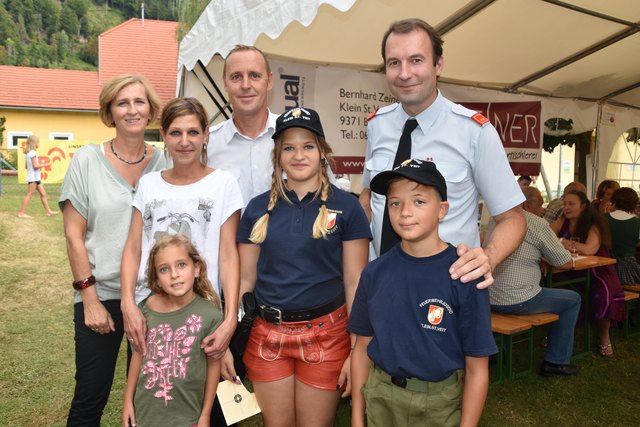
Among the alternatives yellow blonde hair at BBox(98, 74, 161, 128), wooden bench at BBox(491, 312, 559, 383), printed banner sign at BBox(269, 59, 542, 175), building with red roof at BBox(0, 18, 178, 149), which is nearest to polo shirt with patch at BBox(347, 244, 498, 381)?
yellow blonde hair at BBox(98, 74, 161, 128)

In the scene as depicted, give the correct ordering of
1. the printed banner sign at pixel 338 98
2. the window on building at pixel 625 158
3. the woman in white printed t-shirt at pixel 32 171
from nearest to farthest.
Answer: the printed banner sign at pixel 338 98, the window on building at pixel 625 158, the woman in white printed t-shirt at pixel 32 171

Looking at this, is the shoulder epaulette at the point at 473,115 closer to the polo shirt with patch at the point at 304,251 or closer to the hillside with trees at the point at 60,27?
the polo shirt with patch at the point at 304,251

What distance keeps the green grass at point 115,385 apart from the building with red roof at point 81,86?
21.1 m

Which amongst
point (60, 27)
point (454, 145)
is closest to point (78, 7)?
point (60, 27)

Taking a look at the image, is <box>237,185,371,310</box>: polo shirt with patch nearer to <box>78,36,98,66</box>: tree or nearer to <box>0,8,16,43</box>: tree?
<box>78,36,98,66</box>: tree

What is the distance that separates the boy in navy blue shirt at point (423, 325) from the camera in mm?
1694

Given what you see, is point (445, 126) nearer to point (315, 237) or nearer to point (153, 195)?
point (315, 237)

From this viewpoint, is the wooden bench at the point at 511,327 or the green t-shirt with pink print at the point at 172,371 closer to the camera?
the green t-shirt with pink print at the point at 172,371

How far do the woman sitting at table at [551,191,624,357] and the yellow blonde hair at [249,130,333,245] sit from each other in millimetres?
3858

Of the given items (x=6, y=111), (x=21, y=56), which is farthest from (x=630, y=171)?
(x=21, y=56)

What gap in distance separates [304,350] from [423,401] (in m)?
0.54

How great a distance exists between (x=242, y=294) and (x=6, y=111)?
99.6ft

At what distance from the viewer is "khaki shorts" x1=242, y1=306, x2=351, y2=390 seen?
2059 mm

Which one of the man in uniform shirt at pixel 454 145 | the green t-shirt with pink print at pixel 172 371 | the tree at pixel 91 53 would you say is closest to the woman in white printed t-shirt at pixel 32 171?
the green t-shirt with pink print at pixel 172 371
